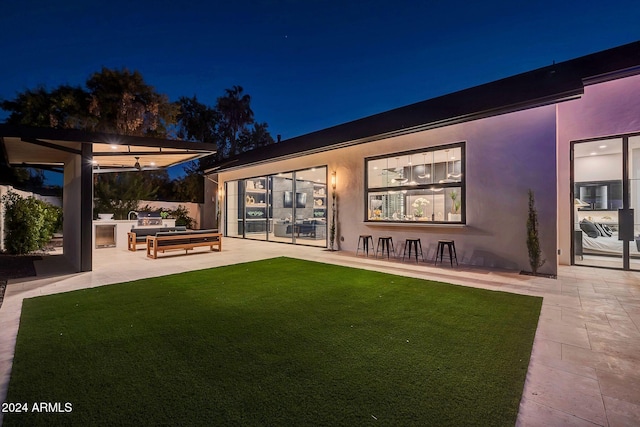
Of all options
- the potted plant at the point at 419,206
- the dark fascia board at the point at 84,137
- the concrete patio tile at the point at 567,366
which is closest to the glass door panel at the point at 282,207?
the dark fascia board at the point at 84,137

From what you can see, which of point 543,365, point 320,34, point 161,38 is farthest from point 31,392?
point 161,38

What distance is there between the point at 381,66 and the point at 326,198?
986 inches

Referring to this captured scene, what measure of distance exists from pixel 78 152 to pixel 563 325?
27.7 ft

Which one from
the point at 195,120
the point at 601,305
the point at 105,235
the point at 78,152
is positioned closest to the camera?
the point at 601,305

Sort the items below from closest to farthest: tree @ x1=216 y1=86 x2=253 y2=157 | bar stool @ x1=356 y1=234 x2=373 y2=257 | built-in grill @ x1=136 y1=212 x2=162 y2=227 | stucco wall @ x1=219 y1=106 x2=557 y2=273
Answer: stucco wall @ x1=219 y1=106 x2=557 y2=273
bar stool @ x1=356 y1=234 x2=373 y2=257
built-in grill @ x1=136 y1=212 x2=162 y2=227
tree @ x1=216 y1=86 x2=253 y2=157

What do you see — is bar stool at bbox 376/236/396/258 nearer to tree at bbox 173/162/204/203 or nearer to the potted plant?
the potted plant

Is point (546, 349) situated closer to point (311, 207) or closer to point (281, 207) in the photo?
point (311, 207)

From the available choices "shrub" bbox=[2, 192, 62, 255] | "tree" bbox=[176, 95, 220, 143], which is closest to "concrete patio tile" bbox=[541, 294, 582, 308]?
"shrub" bbox=[2, 192, 62, 255]

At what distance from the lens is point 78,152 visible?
5.95 m

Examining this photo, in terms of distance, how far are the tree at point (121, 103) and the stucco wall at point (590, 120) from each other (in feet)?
53.1

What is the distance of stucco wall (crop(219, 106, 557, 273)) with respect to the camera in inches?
225

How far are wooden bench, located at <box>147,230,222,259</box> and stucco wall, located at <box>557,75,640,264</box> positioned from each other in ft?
29.3

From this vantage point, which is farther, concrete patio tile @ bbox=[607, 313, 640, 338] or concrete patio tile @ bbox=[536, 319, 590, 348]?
concrete patio tile @ bbox=[607, 313, 640, 338]

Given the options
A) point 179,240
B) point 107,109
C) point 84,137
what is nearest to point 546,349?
point 84,137
